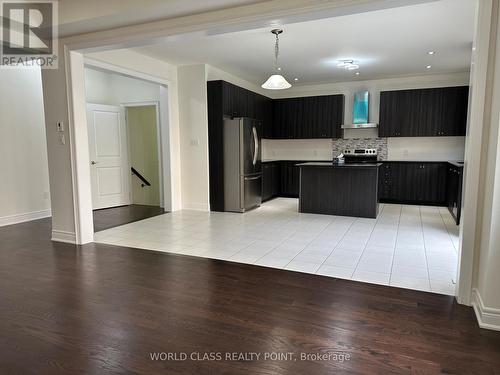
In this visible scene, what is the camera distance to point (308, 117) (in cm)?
786

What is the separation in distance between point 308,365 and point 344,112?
22.4ft

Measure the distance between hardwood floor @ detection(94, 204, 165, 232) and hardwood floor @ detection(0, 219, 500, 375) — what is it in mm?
1956

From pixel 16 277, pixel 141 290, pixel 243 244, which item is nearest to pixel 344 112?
pixel 243 244

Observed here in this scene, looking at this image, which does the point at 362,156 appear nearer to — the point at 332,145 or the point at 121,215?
the point at 332,145

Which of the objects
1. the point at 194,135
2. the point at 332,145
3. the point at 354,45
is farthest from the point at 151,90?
the point at 332,145

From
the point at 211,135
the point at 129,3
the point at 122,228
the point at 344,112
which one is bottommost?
the point at 122,228

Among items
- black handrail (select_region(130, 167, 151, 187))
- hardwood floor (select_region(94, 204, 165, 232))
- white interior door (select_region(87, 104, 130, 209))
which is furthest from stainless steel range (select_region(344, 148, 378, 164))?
white interior door (select_region(87, 104, 130, 209))

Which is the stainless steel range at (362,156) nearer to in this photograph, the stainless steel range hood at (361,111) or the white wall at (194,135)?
the stainless steel range hood at (361,111)

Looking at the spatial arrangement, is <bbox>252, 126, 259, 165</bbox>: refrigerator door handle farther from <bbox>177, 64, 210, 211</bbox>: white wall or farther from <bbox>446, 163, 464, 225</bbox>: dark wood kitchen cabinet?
<bbox>446, 163, 464, 225</bbox>: dark wood kitchen cabinet

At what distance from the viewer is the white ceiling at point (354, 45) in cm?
379

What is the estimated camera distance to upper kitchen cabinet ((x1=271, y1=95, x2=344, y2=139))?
7.60 metres

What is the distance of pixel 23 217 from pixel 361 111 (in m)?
6.88

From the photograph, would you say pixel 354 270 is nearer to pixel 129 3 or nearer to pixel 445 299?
pixel 445 299

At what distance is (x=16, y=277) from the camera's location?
3037 millimetres
